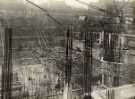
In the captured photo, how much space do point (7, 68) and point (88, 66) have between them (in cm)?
70

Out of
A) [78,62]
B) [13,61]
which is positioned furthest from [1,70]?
[78,62]

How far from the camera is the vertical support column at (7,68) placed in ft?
4.26

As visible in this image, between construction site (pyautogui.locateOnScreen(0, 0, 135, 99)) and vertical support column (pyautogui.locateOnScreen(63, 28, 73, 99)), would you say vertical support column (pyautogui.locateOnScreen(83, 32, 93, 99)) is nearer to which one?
construction site (pyautogui.locateOnScreen(0, 0, 135, 99))

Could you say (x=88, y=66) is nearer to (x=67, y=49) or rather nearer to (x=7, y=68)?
(x=67, y=49)

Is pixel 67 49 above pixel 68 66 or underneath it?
above

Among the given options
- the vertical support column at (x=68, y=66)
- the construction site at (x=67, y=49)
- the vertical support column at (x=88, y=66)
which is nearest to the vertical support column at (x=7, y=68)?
the construction site at (x=67, y=49)

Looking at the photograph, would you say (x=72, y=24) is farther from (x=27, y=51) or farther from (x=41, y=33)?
(x=27, y=51)

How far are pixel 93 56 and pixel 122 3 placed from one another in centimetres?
59

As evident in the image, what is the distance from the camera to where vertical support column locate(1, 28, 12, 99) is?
130cm

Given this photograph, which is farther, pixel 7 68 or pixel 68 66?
pixel 68 66

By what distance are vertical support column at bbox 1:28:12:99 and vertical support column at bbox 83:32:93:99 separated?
0.64 meters

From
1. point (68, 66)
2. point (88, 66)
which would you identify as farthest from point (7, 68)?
point (88, 66)

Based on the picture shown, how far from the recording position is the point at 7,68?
51.3 inches

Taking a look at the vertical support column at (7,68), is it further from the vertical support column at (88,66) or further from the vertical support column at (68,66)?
the vertical support column at (88,66)
